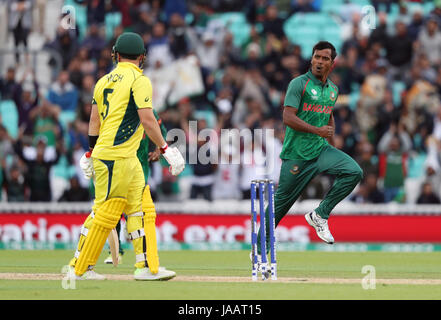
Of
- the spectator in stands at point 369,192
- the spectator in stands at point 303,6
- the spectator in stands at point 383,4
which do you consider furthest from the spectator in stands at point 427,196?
the spectator in stands at point 303,6

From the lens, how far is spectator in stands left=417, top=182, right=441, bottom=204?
15.7 meters

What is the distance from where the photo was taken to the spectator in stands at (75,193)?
52.3 ft

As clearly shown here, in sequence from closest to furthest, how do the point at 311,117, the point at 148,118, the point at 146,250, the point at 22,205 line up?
the point at 148,118 < the point at 146,250 < the point at 311,117 < the point at 22,205

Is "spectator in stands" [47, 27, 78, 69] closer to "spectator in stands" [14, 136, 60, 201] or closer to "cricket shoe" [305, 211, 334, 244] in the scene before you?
"spectator in stands" [14, 136, 60, 201]

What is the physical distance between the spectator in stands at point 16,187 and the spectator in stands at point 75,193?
745 millimetres

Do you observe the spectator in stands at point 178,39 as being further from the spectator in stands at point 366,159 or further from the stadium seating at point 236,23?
the spectator in stands at point 366,159

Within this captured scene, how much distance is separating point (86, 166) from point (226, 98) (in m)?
8.62

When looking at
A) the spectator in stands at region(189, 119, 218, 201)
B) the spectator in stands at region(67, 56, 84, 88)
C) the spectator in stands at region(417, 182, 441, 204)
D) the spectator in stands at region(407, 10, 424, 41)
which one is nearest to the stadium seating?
the spectator in stands at region(67, 56, 84, 88)

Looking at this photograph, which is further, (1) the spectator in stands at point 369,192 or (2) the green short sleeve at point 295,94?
(1) the spectator in stands at point 369,192

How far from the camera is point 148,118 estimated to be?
26.3ft

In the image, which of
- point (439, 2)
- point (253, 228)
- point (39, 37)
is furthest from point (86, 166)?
point (439, 2)

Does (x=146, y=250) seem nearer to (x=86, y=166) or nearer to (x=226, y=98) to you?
(x=86, y=166)

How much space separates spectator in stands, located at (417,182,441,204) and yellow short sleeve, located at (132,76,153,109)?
8.64m

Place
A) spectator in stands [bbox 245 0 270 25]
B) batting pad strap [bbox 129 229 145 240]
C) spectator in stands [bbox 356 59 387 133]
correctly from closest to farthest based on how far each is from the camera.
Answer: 1. batting pad strap [bbox 129 229 145 240]
2. spectator in stands [bbox 356 59 387 133]
3. spectator in stands [bbox 245 0 270 25]
